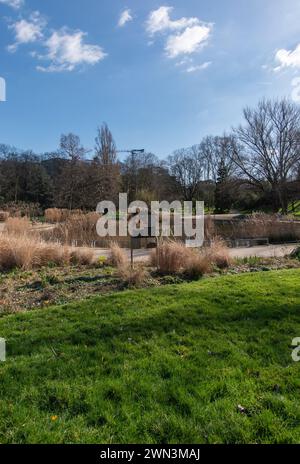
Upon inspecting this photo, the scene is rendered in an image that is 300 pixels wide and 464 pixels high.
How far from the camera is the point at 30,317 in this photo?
12.0 feet

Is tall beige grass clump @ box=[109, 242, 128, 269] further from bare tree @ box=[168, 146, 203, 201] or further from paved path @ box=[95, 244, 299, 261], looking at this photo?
bare tree @ box=[168, 146, 203, 201]

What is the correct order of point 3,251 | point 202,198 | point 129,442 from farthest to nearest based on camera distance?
point 202,198 < point 3,251 < point 129,442

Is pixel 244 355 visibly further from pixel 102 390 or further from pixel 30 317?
pixel 30 317

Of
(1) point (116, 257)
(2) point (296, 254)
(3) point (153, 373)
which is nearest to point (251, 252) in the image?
(2) point (296, 254)

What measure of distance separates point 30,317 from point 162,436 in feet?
7.44

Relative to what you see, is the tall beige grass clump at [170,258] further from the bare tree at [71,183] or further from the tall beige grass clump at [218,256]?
the bare tree at [71,183]

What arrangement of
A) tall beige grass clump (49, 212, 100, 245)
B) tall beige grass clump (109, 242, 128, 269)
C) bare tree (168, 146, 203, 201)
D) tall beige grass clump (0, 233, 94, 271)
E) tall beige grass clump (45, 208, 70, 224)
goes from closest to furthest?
tall beige grass clump (0, 233, 94, 271) < tall beige grass clump (109, 242, 128, 269) < tall beige grass clump (49, 212, 100, 245) < tall beige grass clump (45, 208, 70, 224) < bare tree (168, 146, 203, 201)

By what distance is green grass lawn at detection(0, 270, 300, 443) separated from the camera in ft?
6.32

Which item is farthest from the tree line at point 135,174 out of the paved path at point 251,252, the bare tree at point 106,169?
the paved path at point 251,252

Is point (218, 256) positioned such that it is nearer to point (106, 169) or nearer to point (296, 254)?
point (296, 254)

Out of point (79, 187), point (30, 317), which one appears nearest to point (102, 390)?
point (30, 317)

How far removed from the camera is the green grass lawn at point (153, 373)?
1.93m

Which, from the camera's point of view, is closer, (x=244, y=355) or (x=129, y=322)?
(x=244, y=355)

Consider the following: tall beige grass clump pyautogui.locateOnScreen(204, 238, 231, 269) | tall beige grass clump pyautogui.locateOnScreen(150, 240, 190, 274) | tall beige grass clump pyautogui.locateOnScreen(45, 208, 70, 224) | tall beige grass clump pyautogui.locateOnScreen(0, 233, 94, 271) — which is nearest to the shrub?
tall beige grass clump pyautogui.locateOnScreen(204, 238, 231, 269)
